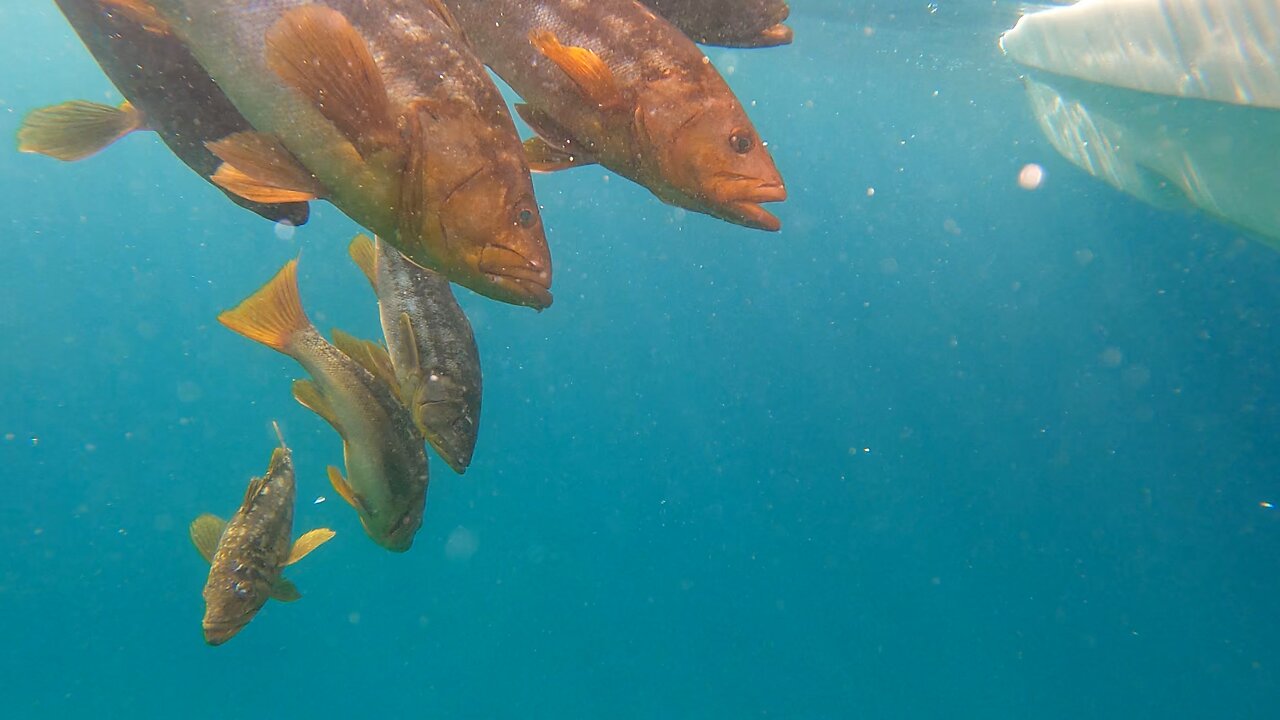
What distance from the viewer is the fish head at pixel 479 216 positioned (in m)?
1.78

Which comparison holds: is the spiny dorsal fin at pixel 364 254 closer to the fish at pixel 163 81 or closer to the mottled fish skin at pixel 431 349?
the mottled fish skin at pixel 431 349

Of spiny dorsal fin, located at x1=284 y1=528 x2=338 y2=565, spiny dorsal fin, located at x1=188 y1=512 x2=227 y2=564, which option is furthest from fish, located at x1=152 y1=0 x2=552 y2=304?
spiny dorsal fin, located at x1=188 y1=512 x2=227 y2=564

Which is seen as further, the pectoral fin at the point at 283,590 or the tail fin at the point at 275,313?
the pectoral fin at the point at 283,590

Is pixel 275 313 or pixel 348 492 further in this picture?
pixel 348 492

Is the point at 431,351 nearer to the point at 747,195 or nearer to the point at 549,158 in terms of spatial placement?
the point at 549,158

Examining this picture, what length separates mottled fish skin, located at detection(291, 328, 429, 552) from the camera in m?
3.35

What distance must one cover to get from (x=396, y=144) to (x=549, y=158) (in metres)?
0.82

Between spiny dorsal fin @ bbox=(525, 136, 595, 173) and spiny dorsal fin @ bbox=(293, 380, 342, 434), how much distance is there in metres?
1.65

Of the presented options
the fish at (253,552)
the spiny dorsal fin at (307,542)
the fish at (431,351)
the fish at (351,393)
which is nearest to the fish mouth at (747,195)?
the fish at (431,351)

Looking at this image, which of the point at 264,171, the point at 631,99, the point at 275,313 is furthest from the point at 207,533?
the point at 631,99

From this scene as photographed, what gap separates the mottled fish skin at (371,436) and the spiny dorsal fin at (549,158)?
1491 mm

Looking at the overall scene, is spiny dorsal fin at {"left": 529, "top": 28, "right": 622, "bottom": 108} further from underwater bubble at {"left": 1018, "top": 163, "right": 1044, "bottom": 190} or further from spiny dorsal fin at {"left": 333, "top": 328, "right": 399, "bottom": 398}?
underwater bubble at {"left": 1018, "top": 163, "right": 1044, "bottom": 190}

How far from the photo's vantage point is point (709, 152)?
84.5 inches

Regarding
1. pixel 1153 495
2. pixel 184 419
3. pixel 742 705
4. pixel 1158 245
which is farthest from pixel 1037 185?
pixel 184 419
